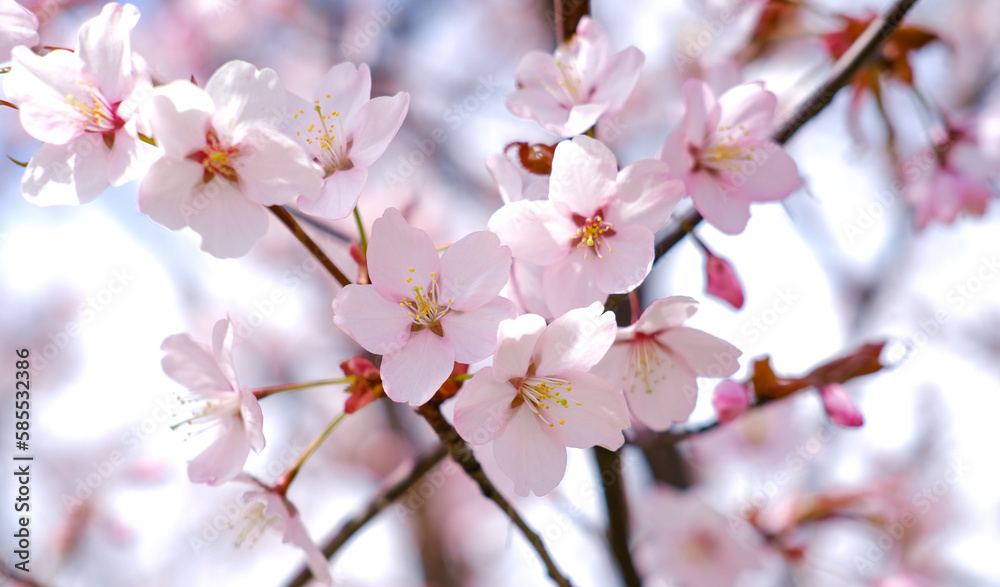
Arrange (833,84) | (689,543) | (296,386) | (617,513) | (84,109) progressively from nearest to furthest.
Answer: (84,109), (296,386), (833,84), (617,513), (689,543)

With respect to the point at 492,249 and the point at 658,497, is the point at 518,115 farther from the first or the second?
the point at 658,497

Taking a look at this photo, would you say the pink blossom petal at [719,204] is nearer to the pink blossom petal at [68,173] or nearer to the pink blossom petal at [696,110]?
the pink blossom petal at [696,110]

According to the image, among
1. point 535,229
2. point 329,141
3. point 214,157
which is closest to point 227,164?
point 214,157

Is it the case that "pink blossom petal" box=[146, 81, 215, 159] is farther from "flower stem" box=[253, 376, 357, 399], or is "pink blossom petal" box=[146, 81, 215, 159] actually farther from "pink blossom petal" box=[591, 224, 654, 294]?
"pink blossom petal" box=[591, 224, 654, 294]

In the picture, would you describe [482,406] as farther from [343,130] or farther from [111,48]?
[111,48]

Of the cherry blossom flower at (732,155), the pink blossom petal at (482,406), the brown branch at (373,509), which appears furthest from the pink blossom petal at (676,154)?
the brown branch at (373,509)

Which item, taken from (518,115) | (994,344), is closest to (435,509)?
(518,115)
